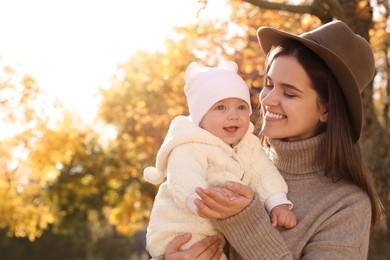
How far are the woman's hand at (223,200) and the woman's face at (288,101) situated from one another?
18.4 inches

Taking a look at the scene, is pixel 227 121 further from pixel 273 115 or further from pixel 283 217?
pixel 283 217

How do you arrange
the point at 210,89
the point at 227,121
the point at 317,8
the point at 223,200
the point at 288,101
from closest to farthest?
the point at 223,200 → the point at 288,101 → the point at 227,121 → the point at 210,89 → the point at 317,8

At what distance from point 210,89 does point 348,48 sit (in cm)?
71

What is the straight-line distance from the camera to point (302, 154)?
3416 mm

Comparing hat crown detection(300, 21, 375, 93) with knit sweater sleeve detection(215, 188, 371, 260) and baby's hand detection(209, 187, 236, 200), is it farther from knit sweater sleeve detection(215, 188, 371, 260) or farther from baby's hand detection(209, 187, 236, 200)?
baby's hand detection(209, 187, 236, 200)

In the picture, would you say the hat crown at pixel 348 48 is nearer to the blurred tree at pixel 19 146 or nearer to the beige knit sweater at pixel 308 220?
the beige knit sweater at pixel 308 220

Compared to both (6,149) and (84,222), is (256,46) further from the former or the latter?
(84,222)

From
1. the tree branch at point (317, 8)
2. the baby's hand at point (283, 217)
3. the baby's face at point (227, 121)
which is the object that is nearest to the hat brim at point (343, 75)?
the baby's face at point (227, 121)

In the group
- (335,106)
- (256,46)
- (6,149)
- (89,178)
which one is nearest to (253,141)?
(335,106)

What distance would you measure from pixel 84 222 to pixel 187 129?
2705 centimetres

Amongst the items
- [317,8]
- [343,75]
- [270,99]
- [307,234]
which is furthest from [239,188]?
[317,8]

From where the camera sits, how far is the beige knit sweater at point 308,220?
307 cm

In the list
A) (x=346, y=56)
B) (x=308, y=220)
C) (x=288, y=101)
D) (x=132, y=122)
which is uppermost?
(x=346, y=56)

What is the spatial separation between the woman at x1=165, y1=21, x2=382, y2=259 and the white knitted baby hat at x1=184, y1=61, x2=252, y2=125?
0.49ft
